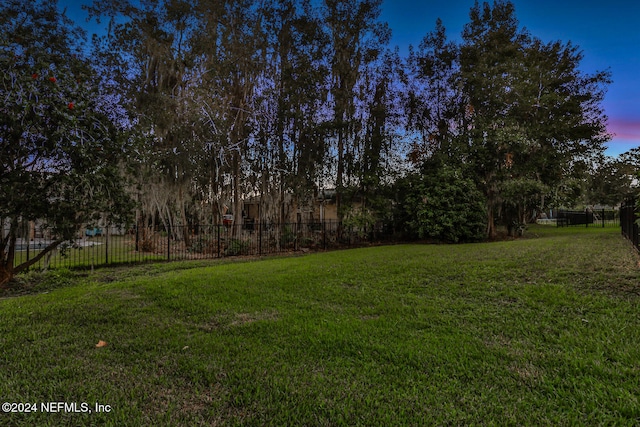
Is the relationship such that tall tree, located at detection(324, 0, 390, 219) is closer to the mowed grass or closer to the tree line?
the tree line

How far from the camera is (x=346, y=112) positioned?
15555mm

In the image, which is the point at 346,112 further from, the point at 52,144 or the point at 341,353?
the point at 341,353

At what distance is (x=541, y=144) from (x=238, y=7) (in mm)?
14472

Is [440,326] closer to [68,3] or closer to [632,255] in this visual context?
[632,255]

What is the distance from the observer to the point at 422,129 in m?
17.0

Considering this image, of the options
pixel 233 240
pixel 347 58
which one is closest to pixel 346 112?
pixel 347 58

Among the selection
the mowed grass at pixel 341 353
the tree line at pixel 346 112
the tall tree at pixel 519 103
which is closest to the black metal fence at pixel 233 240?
the tree line at pixel 346 112

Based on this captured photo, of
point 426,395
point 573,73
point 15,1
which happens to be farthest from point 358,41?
point 426,395

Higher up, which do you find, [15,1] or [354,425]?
[15,1]

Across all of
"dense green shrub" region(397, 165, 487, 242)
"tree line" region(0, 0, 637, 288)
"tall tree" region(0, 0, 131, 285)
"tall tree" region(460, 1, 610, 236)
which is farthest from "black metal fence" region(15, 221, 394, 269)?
"tall tree" region(460, 1, 610, 236)

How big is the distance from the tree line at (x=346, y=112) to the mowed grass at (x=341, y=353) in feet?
23.2

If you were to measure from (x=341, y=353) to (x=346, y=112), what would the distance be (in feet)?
45.8

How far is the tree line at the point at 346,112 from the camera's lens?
12.1 meters

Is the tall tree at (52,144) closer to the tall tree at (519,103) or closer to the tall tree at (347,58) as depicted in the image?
the tall tree at (347,58)
